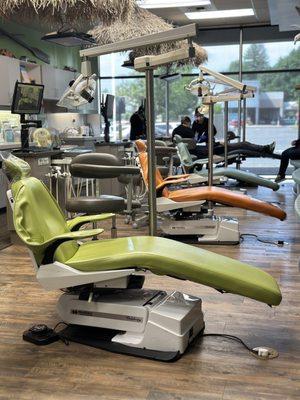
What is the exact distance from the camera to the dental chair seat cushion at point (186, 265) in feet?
7.67

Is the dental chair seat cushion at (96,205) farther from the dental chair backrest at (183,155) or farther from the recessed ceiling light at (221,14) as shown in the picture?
the recessed ceiling light at (221,14)

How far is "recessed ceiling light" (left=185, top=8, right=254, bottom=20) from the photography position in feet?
29.5

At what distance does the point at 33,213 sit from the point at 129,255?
584 mm

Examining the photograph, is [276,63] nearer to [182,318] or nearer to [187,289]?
[187,289]

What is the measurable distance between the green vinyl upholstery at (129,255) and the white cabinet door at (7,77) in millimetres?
4757

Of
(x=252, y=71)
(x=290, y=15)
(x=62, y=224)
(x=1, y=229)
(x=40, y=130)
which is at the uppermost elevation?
(x=290, y=15)

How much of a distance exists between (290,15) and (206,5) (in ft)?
4.69

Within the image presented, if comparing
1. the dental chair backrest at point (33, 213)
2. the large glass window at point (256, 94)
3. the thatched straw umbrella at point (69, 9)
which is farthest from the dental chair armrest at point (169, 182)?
the large glass window at point (256, 94)

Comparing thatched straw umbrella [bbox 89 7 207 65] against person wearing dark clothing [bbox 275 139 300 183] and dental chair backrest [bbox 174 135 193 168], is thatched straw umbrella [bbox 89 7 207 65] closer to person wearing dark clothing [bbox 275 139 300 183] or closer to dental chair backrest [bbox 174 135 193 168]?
dental chair backrest [bbox 174 135 193 168]

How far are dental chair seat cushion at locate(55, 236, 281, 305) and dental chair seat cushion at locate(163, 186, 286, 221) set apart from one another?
192 centimetres

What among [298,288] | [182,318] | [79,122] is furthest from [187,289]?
[79,122]

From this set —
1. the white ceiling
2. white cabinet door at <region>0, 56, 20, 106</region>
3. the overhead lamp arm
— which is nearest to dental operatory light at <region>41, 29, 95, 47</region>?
white cabinet door at <region>0, 56, 20, 106</region>

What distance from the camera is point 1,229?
5.55 meters

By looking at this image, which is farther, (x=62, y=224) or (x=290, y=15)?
(x=290, y=15)
